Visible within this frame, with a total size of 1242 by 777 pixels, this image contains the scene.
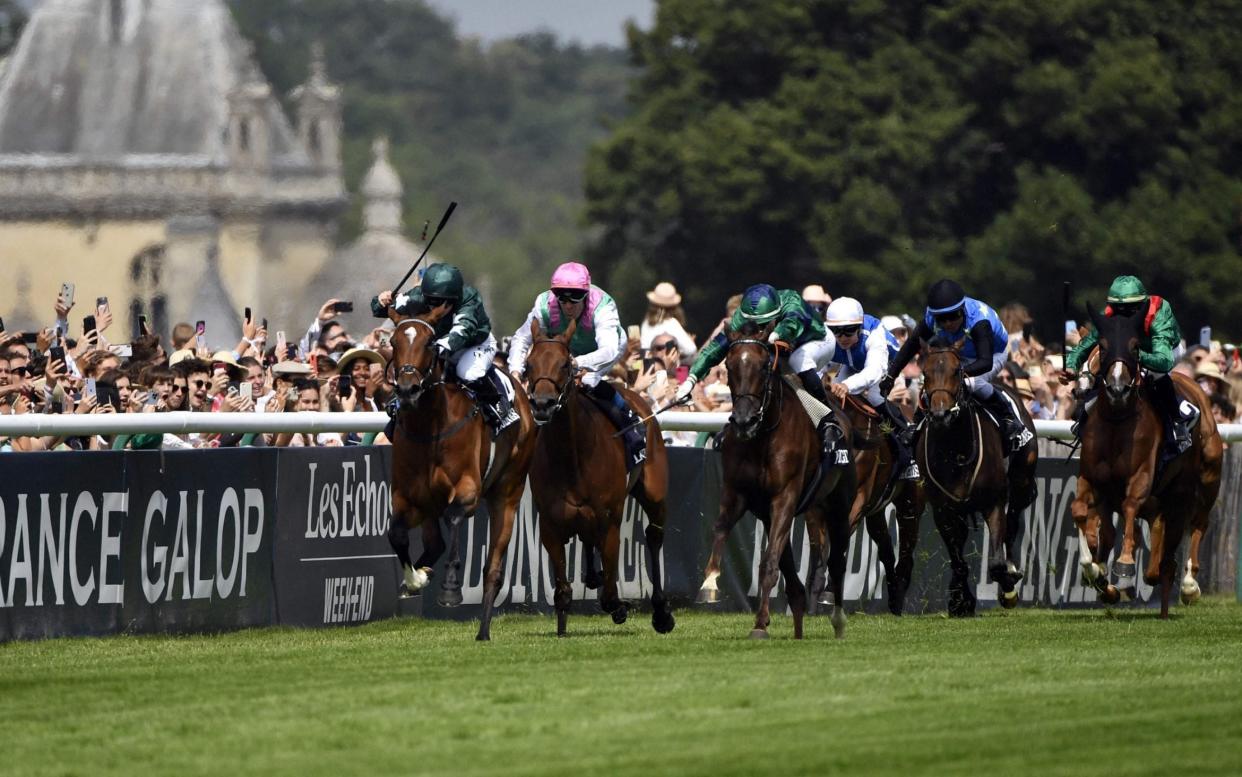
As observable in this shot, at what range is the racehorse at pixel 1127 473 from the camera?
15531mm

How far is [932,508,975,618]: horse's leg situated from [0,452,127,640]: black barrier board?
18.9ft

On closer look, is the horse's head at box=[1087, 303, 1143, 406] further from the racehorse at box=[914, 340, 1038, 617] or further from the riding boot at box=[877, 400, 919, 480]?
the riding boot at box=[877, 400, 919, 480]

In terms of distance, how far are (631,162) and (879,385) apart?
44308 mm

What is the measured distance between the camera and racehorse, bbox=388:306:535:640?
520 inches

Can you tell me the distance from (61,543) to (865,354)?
5.45m

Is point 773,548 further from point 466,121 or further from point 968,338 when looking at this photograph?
point 466,121

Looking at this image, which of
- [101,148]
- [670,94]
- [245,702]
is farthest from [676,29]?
[245,702]

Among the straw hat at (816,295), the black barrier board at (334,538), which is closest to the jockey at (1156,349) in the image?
the straw hat at (816,295)

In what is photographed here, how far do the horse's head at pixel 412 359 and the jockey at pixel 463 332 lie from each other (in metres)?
0.13

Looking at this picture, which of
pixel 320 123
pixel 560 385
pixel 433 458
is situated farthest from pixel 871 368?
pixel 320 123

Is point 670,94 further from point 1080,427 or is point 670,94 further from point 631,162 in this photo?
point 1080,427

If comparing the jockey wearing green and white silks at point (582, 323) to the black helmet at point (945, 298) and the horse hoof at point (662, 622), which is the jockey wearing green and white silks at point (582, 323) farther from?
the black helmet at point (945, 298)

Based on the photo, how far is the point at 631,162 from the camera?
5988 cm

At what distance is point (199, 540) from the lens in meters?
13.8
